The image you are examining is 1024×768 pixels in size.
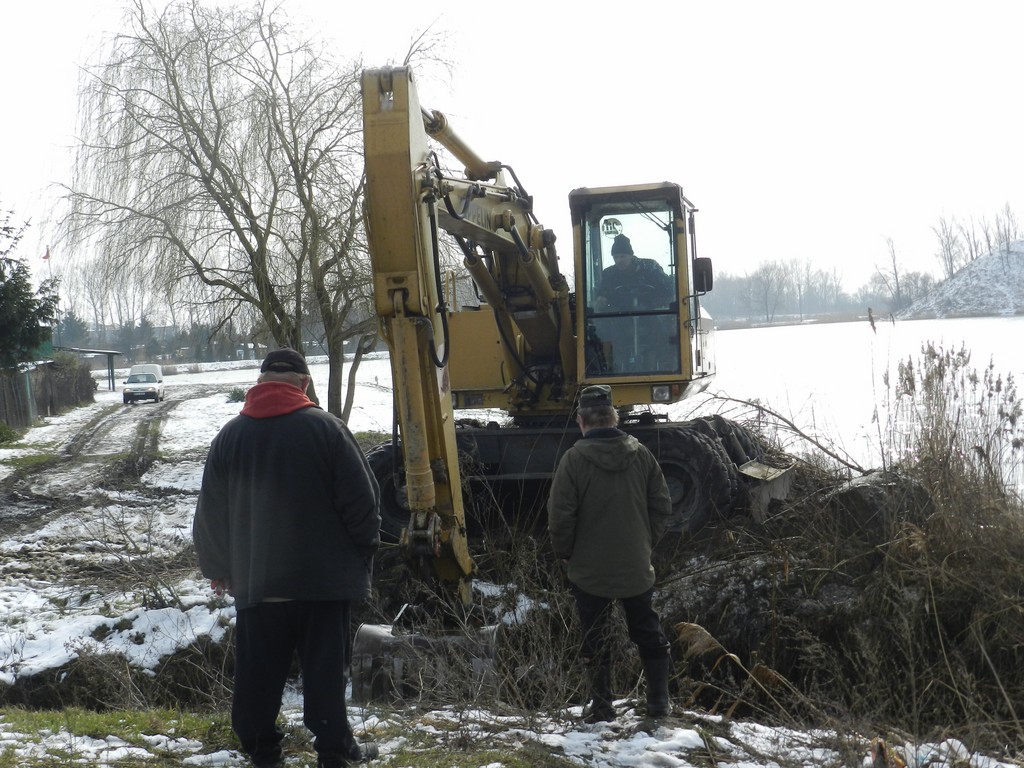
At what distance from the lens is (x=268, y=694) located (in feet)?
13.7

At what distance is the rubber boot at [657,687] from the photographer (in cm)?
499

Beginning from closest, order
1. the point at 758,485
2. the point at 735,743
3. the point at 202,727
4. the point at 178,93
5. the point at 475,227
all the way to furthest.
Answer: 1. the point at 735,743
2. the point at 202,727
3. the point at 475,227
4. the point at 758,485
5. the point at 178,93

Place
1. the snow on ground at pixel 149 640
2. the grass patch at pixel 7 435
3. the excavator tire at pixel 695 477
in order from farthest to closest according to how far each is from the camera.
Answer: the grass patch at pixel 7 435 < the excavator tire at pixel 695 477 < the snow on ground at pixel 149 640

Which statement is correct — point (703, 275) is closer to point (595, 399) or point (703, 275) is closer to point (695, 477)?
point (695, 477)

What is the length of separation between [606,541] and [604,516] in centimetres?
12

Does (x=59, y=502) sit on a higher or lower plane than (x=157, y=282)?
lower

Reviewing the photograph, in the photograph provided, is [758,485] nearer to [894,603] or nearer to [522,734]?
[894,603]

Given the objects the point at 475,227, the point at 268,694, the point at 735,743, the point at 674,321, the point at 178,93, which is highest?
the point at 178,93

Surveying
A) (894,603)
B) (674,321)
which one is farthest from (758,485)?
(894,603)

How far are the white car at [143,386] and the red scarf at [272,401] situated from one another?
119 ft

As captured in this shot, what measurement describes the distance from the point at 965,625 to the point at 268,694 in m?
4.10

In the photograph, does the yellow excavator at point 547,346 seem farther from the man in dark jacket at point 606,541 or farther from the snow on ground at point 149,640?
the snow on ground at point 149,640

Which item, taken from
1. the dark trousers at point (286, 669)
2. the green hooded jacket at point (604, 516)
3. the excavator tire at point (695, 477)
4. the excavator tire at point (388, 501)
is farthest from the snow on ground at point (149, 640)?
the excavator tire at point (695, 477)

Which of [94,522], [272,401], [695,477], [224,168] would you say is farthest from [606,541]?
[224,168]
